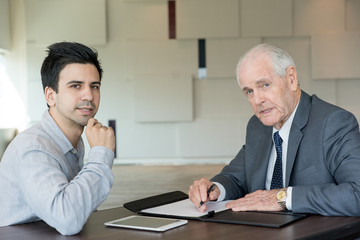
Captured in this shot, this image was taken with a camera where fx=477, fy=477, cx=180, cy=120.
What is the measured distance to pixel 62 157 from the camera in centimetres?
154

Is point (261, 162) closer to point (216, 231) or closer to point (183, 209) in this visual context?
point (183, 209)

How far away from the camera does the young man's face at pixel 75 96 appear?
5.25 ft

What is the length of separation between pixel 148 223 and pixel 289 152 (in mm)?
624

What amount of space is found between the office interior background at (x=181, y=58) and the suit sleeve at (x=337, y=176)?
641 cm

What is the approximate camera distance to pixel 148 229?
4.19ft

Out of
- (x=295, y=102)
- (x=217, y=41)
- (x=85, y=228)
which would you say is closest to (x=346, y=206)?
(x=295, y=102)

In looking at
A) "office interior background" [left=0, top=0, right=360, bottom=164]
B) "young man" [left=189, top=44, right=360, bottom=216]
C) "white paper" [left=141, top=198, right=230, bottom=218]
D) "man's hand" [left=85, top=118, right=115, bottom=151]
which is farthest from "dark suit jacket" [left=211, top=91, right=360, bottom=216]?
"office interior background" [left=0, top=0, right=360, bottom=164]

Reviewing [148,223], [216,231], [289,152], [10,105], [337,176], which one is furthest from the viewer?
[10,105]

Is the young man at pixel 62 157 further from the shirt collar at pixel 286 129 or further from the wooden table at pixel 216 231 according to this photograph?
the shirt collar at pixel 286 129

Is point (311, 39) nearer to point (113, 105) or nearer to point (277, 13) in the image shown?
point (277, 13)

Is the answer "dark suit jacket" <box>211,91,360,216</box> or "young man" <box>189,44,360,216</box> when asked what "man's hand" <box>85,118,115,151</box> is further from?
"dark suit jacket" <box>211,91,360,216</box>

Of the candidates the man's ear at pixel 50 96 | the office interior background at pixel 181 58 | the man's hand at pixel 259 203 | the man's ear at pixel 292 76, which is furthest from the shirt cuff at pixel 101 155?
the office interior background at pixel 181 58

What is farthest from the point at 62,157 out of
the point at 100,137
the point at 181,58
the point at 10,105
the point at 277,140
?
the point at 10,105

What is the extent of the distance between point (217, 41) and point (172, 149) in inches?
78.3
